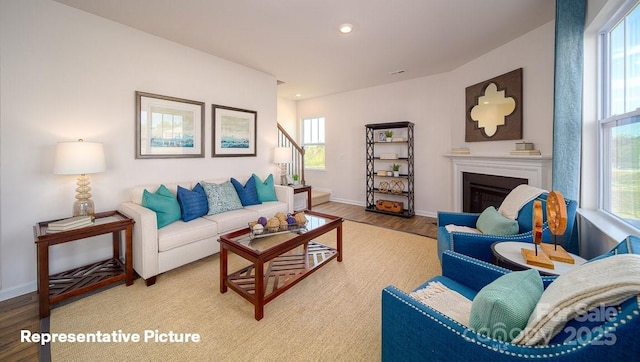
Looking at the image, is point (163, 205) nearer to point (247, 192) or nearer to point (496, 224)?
point (247, 192)

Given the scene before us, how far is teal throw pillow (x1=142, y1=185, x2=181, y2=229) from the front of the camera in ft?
8.64

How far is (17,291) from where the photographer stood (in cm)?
223

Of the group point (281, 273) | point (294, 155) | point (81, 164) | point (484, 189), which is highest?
point (294, 155)

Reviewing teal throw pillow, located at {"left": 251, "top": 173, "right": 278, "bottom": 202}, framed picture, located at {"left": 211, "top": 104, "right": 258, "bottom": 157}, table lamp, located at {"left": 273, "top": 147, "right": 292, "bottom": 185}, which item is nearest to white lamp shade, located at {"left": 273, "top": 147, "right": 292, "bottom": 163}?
table lamp, located at {"left": 273, "top": 147, "right": 292, "bottom": 185}

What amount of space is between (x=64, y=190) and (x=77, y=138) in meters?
0.54

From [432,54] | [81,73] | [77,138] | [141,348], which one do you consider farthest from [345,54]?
[141,348]

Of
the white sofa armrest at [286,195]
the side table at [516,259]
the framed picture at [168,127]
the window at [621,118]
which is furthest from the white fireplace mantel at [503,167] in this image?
the framed picture at [168,127]

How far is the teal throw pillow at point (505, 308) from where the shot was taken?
85cm

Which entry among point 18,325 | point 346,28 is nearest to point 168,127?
point 18,325

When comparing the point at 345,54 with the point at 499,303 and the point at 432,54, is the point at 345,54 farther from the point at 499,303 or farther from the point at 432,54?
the point at 499,303

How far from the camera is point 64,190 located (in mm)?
2473

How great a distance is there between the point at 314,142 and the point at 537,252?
5.42 metres

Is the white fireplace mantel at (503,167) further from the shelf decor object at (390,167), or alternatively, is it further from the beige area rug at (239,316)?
the beige area rug at (239,316)

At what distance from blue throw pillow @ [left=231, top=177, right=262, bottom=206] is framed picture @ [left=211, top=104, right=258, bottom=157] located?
53 cm
